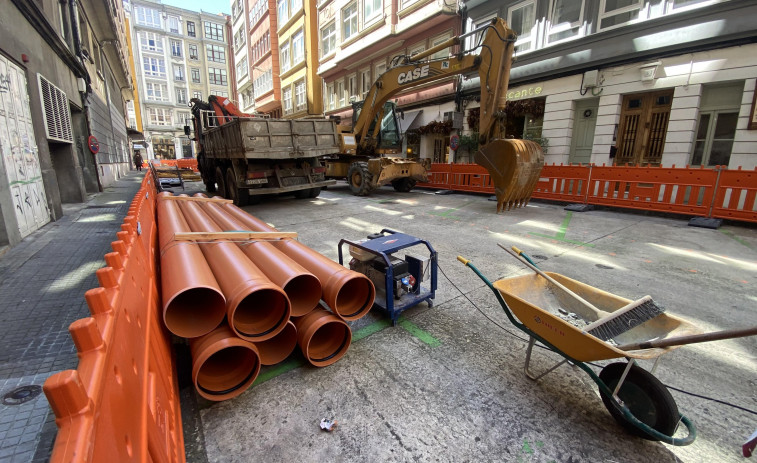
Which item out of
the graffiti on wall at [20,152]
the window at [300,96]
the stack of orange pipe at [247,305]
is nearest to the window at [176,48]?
the window at [300,96]

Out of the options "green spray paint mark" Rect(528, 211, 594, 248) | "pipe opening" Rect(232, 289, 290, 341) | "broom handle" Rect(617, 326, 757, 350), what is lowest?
"green spray paint mark" Rect(528, 211, 594, 248)

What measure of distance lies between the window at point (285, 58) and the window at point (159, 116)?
3081cm

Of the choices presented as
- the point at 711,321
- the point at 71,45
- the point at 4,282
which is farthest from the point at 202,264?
the point at 71,45

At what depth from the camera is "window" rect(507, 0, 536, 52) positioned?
13.5 m

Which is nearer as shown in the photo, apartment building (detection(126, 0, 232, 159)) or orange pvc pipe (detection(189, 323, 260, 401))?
orange pvc pipe (detection(189, 323, 260, 401))

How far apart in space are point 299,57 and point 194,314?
32034 mm

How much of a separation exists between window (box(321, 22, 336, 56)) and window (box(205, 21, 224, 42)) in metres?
41.2

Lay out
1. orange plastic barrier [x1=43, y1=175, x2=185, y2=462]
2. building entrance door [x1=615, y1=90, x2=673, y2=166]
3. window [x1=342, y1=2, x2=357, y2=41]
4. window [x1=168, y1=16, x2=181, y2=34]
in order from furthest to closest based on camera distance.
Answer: window [x1=168, y1=16, x2=181, y2=34], window [x1=342, y1=2, x2=357, y2=41], building entrance door [x1=615, y1=90, x2=673, y2=166], orange plastic barrier [x1=43, y1=175, x2=185, y2=462]

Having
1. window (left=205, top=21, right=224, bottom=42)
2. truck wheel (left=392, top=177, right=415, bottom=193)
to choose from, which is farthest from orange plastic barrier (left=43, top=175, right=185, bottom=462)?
window (left=205, top=21, right=224, bottom=42)

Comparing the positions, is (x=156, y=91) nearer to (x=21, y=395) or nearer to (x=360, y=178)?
(x=360, y=178)

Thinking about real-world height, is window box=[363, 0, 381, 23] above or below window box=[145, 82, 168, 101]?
below

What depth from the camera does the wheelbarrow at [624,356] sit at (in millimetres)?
1876

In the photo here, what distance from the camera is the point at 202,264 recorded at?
2.59m

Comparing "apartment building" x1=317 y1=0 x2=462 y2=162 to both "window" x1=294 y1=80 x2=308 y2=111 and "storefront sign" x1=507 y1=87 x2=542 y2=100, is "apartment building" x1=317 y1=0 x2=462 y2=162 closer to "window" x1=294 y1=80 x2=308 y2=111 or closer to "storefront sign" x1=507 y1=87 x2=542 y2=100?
"storefront sign" x1=507 y1=87 x2=542 y2=100
